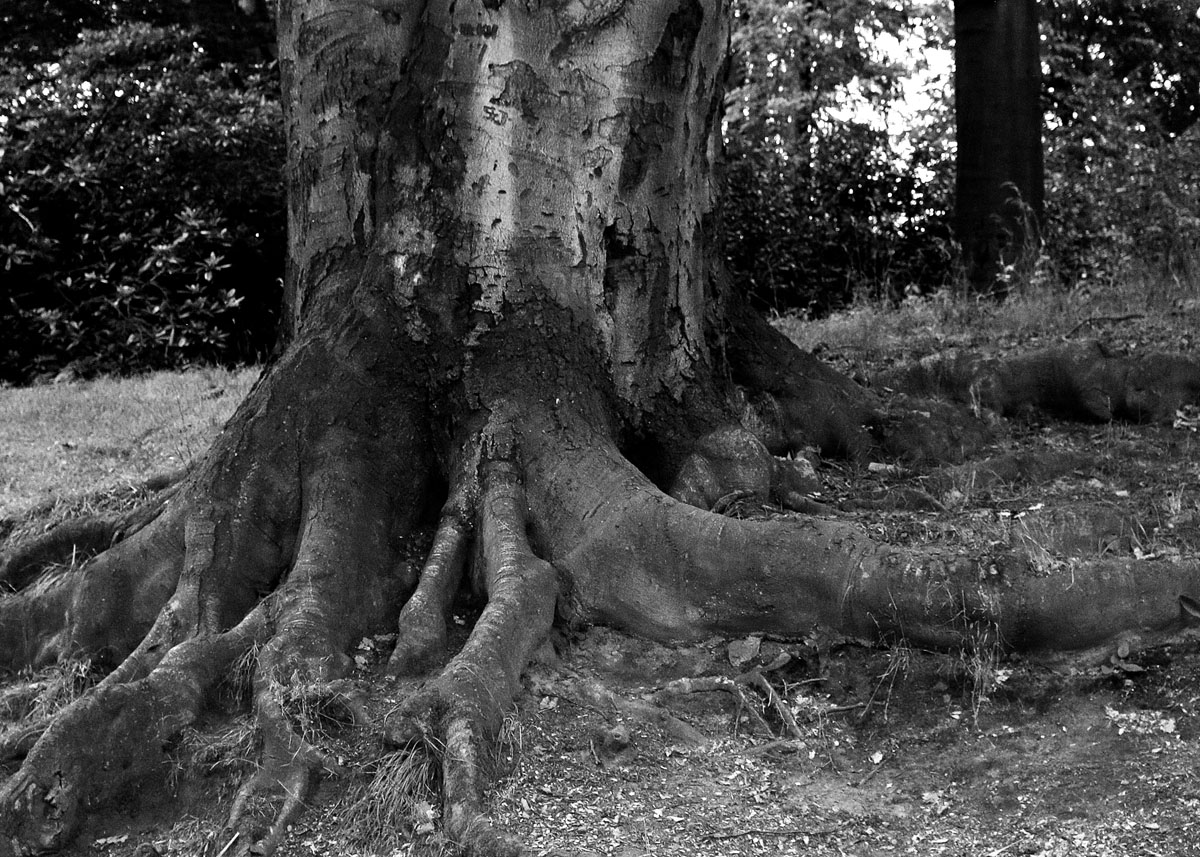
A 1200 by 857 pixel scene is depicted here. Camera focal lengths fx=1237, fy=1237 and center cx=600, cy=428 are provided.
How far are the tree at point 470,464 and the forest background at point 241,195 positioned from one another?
5.23m

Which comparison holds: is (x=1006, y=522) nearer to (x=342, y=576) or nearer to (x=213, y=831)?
A: (x=342, y=576)

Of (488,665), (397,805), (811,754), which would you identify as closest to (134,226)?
(488,665)

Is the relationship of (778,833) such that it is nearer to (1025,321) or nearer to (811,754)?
(811,754)

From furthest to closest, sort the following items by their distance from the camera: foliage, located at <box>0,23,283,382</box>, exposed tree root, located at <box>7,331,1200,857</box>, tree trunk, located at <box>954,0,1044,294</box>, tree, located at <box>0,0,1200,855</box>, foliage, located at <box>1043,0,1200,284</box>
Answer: foliage, located at <box>1043,0,1200,284</box> → foliage, located at <box>0,23,283,382</box> → tree trunk, located at <box>954,0,1044,294</box> → tree, located at <box>0,0,1200,855</box> → exposed tree root, located at <box>7,331,1200,857</box>

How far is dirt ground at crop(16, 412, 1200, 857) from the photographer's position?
12.7 feet

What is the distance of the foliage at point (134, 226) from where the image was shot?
11.6 m

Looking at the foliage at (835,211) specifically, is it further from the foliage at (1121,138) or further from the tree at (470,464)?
the tree at (470,464)

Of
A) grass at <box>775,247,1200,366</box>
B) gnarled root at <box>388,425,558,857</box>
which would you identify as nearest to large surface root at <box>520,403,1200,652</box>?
gnarled root at <box>388,425,558,857</box>

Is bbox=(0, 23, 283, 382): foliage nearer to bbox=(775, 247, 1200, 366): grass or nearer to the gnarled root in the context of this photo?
bbox=(775, 247, 1200, 366): grass

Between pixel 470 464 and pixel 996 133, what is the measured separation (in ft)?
23.6

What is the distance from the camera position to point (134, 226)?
11.8 meters

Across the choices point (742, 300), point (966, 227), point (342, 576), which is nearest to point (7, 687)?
point (342, 576)

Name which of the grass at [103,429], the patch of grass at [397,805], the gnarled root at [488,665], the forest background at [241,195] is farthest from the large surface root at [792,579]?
the forest background at [241,195]

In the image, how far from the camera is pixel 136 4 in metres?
17.0
